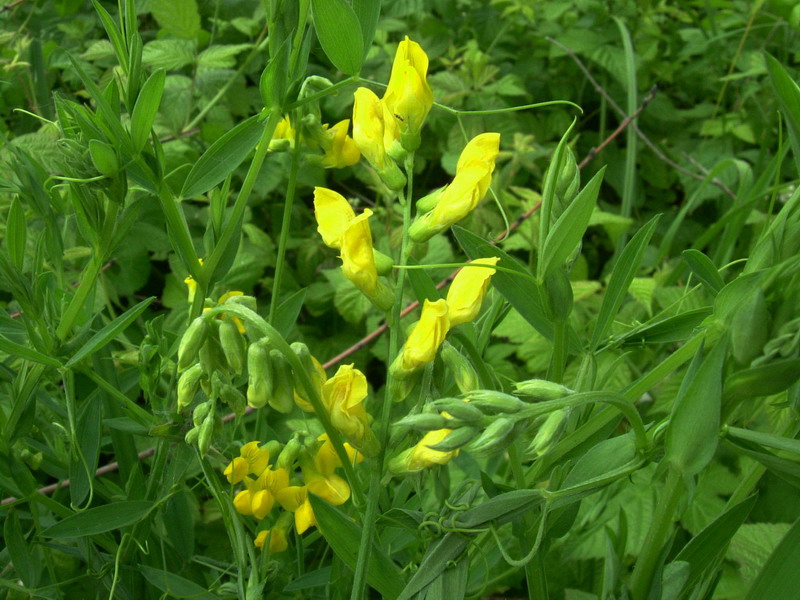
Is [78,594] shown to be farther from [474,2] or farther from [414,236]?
[474,2]

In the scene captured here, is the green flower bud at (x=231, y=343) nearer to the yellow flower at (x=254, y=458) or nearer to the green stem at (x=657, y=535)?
the yellow flower at (x=254, y=458)

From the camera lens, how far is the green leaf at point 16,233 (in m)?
0.68

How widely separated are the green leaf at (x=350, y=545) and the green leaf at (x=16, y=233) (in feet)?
1.10

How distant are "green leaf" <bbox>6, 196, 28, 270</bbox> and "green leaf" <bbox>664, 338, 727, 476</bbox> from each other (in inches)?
21.1

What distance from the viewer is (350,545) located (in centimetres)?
58

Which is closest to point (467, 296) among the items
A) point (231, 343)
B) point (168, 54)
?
point (231, 343)

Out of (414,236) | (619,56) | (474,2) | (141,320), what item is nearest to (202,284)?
(414,236)

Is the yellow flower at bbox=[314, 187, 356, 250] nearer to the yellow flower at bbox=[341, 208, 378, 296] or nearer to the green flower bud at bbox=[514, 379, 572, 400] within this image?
the yellow flower at bbox=[341, 208, 378, 296]

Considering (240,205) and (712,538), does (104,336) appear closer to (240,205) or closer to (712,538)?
(240,205)

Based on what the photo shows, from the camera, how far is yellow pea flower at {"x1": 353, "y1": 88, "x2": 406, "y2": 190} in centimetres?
60

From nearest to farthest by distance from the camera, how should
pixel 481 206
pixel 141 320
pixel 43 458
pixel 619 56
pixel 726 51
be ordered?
pixel 43 458 → pixel 141 320 → pixel 481 206 → pixel 619 56 → pixel 726 51

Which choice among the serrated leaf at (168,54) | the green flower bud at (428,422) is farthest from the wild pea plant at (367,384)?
the serrated leaf at (168,54)

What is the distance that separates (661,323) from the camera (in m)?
0.63

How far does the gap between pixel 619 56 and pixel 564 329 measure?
1.46 metres
